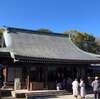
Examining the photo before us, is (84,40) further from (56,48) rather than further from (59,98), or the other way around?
(59,98)

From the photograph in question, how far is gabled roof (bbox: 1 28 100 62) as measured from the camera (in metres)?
25.2

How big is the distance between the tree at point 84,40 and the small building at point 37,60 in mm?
26105

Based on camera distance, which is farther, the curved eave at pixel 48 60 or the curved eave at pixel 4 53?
the curved eave at pixel 4 53

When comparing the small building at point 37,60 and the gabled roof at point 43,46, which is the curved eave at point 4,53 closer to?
the small building at point 37,60

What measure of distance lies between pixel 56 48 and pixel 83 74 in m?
3.97

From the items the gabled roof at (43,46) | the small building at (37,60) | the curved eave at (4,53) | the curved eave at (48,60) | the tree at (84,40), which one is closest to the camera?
the curved eave at (48,60)

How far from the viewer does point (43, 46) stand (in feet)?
92.8

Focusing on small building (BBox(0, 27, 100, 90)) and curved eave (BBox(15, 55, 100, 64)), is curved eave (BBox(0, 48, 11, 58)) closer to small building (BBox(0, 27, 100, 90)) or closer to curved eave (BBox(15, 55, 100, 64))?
small building (BBox(0, 27, 100, 90))

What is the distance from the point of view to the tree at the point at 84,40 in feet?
184

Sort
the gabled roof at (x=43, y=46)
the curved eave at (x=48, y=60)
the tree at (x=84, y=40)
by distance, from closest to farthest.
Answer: the curved eave at (x=48, y=60), the gabled roof at (x=43, y=46), the tree at (x=84, y=40)

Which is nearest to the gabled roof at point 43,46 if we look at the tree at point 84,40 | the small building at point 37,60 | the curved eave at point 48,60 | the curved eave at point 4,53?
the small building at point 37,60

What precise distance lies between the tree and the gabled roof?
23.6m

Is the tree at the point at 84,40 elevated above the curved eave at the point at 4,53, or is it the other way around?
the tree at the point at 84,40

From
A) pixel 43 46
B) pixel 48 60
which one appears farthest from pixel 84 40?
pixel 48 60
